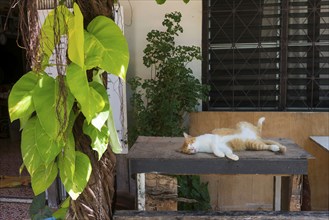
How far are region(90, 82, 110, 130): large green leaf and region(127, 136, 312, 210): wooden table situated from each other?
0.52 m

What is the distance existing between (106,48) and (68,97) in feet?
0.42

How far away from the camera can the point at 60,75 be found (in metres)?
0.73

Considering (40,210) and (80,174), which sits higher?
(80,174)

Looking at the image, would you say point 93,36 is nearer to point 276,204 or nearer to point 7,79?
point 276,204

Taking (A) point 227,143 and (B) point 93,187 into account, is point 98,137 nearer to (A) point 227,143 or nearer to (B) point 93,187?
(B) point 93,187

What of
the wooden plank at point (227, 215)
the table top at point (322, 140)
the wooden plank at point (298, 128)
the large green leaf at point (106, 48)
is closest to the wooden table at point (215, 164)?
the wooden plank at point (227, 215)

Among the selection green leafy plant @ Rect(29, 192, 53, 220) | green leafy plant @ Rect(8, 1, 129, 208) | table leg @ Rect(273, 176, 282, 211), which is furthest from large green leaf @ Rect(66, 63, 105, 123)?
table leg @ Rect(273, 176, 282, 211)

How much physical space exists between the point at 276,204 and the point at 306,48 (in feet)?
4.57

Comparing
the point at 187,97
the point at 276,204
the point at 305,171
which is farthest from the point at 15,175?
the point at 305,171

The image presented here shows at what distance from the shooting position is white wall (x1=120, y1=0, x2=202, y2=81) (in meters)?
2.58

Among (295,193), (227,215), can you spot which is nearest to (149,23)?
(295,193)

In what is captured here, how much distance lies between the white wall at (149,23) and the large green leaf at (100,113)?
6.31ft

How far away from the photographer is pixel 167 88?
2379 mm

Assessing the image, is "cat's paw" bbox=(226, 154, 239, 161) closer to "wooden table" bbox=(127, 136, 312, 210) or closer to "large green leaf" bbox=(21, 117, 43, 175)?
"wooden table" bbox=(127, 136, 312, 210)
